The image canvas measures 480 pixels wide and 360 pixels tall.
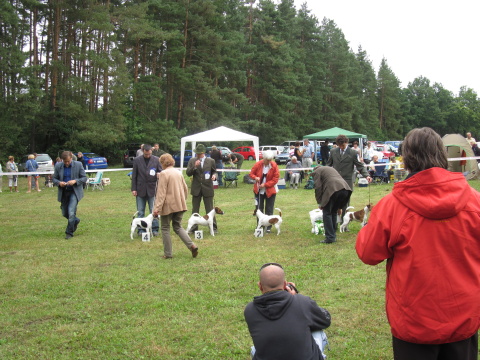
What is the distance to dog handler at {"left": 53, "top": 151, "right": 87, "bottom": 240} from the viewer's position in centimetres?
855

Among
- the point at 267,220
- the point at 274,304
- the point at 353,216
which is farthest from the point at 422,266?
the point at 353,216

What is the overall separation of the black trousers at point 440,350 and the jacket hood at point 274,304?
2.03 ft

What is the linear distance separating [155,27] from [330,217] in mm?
28931

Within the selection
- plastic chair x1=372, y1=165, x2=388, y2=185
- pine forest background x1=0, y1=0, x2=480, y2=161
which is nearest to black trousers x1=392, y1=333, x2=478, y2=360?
plastic chair x1=372, y1=165, x2=388, y2=185

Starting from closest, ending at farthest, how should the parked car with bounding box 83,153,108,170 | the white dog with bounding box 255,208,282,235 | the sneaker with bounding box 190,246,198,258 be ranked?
the sneaker with bounding box 190,246,198,258 → the white dog with bounding box 255,208,282,235 → the parked car with bounding box 83,153,108,170

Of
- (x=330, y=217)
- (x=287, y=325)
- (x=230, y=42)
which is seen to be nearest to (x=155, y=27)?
(x=230, y=42)

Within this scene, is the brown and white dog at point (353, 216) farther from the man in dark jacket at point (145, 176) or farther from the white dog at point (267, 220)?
the man in dark jacket at point (145, 176)

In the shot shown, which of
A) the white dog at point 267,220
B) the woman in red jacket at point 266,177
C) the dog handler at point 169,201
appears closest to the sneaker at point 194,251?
the dog handler at point 169,201

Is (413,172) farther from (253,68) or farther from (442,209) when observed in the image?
(253,68)

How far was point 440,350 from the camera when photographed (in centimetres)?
204

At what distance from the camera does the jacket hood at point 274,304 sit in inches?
95.7

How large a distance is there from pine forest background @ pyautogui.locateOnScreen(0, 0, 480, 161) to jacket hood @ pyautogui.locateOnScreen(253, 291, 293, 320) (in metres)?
27.8

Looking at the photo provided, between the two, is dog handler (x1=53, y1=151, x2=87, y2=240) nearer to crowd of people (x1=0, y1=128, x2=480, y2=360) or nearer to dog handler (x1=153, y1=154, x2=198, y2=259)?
dog handler (x1=153, y1=154, x2=198, y2=259)

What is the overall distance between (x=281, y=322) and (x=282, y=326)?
21mm
